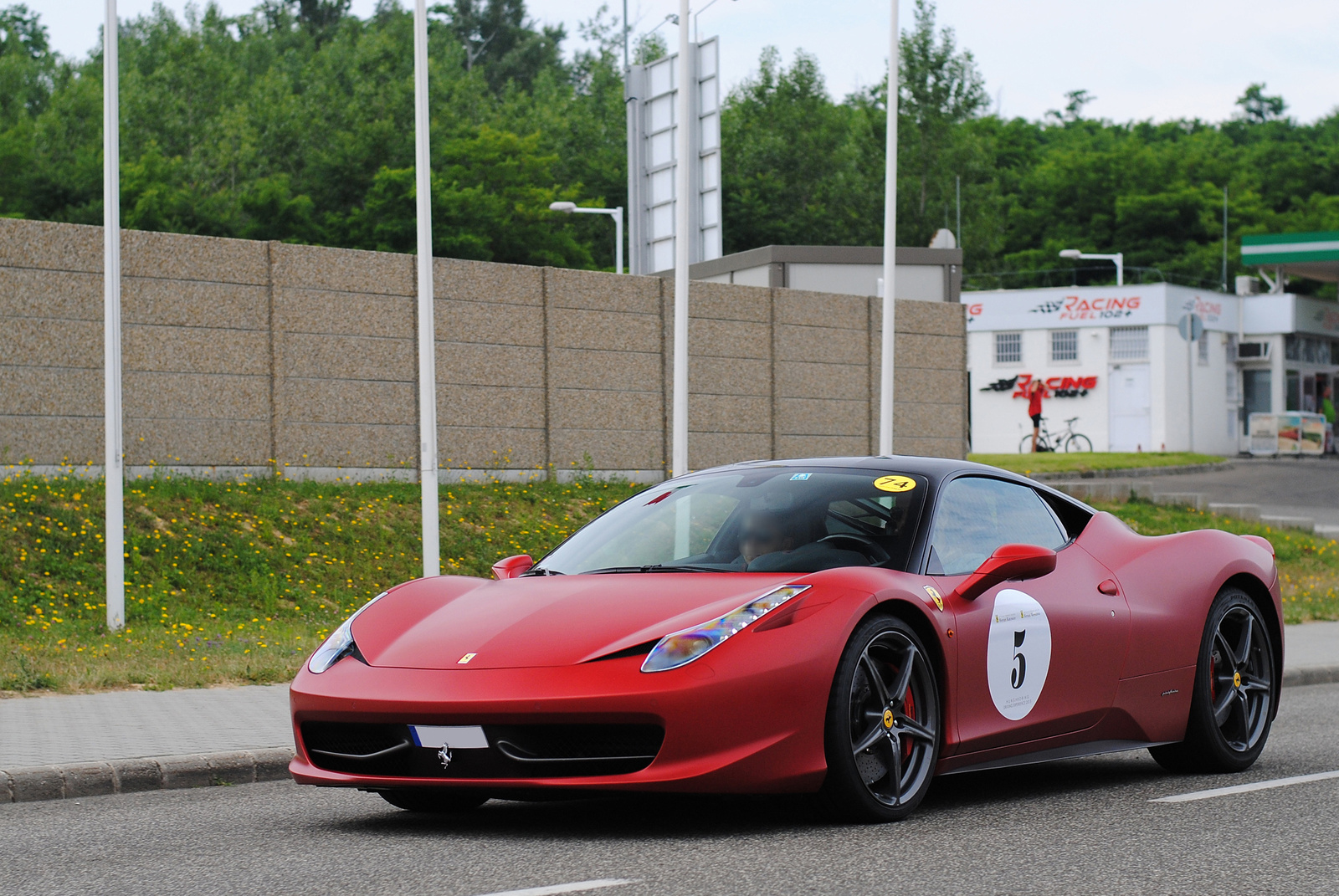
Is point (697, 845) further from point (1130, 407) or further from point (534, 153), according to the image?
point (534, 153)

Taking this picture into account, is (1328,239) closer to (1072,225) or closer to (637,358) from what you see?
(1072,225)

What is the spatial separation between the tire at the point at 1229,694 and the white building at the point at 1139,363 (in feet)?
147

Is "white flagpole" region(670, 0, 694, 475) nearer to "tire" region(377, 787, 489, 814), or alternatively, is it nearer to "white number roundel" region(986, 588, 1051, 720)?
"white number roundel" region(986, 588, 1051, 720)

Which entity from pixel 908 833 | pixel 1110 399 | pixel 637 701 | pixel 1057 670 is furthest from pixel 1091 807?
pixel 1110 399

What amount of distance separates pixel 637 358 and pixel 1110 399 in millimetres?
34713

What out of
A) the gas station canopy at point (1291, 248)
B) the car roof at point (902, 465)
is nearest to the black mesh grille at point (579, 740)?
the car roof at point (902, 465)

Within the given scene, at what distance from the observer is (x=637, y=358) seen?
20484mm

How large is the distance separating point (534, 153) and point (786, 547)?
58.7m

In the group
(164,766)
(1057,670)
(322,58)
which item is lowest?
(164,766)

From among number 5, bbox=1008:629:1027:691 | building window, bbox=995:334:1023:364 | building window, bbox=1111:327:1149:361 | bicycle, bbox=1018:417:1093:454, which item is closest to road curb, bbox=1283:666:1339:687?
number 5, bbox=1008:629:1027:691

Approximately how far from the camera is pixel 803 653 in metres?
5.20

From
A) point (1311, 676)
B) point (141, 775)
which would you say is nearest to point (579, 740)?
point (141, 775)

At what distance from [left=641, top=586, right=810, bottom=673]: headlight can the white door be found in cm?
4809

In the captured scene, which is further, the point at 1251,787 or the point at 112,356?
the point at 112,356
